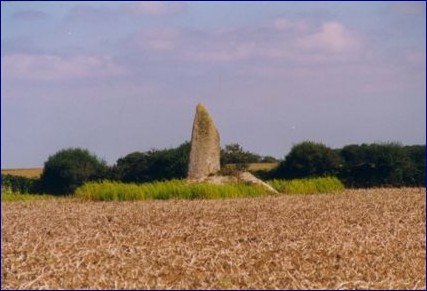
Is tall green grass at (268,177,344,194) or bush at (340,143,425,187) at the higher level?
bush at (340,143,425,187)

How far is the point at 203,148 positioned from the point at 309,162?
3585 mm

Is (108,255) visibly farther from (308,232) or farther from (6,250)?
(308,232)

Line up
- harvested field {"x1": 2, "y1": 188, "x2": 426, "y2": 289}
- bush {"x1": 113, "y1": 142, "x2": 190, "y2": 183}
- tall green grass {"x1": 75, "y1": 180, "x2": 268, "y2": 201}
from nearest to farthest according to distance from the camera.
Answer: harvested field {"x1": 2, "y1": 188, "x2": 426, "y2": 289}, tall green grass {"x1": 75, "y1": 180, "x2": 268, "y2": 201}, bush {"x1": 113, "y1": 142, "x2": 190, "y2": 183}

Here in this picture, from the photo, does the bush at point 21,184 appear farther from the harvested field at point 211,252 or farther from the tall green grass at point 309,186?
the harvested field at point 211,252

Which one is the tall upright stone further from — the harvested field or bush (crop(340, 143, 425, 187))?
the harvested field

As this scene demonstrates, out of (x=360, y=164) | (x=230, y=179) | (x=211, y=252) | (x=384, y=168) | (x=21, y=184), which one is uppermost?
(x=360, y=164)

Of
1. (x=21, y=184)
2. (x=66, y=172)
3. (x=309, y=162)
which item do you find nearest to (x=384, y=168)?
(x=309, y=162)

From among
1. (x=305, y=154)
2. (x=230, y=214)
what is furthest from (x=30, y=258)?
(x=305, y=154)

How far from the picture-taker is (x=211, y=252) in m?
6.64

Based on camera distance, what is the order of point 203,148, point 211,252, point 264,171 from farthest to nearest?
1. point 264,171
2. point 203,148
3. point 211,252

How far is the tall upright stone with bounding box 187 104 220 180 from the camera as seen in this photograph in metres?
21.9

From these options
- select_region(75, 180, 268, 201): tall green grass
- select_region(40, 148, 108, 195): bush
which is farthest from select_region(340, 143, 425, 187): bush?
select_region(40, 148, 108, 195): bush

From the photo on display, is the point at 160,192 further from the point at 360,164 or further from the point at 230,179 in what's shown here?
the point at 360,164

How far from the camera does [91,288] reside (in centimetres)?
529
